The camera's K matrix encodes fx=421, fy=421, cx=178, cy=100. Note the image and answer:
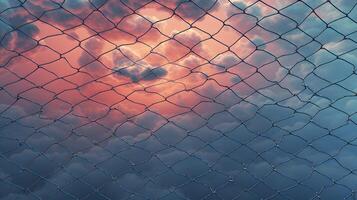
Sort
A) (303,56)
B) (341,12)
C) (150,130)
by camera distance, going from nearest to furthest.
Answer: (341,12)
(303,56)
(150,130)

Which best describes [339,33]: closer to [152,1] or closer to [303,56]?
[303,56]

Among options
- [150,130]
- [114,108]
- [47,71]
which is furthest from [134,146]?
[47,71]

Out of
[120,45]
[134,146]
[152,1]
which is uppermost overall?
[152,1]

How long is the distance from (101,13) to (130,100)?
0.50 m

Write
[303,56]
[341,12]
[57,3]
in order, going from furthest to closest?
[303,56] → [341,12] → [57,3]

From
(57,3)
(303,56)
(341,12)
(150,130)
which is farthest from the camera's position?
(150,130)

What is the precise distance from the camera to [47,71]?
2.01m

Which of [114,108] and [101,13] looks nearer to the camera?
[101,13]

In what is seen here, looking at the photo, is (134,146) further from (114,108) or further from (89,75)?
(89,75)

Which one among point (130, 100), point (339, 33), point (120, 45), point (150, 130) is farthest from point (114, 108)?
point (339, 33)

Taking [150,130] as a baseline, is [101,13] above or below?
above

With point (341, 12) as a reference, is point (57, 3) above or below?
below

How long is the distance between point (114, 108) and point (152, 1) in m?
0.62

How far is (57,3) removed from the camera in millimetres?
1818
